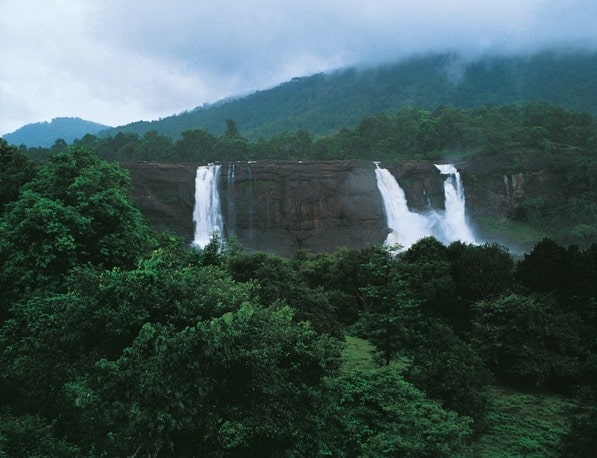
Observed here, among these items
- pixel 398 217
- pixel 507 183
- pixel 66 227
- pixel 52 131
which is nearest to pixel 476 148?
pixel 507 183

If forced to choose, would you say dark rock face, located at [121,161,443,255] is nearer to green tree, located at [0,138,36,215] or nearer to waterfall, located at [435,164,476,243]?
waterfall, located at [435,164,476,243]

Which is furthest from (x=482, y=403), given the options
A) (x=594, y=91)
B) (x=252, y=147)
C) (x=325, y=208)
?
(x=594, y=91)

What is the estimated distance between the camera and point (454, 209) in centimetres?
4903

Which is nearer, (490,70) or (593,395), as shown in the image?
(593,395)

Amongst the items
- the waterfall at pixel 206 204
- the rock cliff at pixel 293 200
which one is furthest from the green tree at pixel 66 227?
the rock cliff at pixel 293 200

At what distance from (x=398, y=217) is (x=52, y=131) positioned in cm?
15307

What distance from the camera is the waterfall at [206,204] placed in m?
43.7

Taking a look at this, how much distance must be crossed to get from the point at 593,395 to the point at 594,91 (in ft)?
351

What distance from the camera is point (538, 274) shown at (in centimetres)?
1842

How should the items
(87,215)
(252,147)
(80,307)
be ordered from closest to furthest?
1. (80,307)
2. (87,215)
3. (252,147)

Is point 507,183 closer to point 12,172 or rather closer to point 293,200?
point 293,200

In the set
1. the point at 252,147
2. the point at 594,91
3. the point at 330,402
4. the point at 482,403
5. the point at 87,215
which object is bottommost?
the point at 482,403

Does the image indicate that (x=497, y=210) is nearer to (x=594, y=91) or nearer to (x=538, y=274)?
(x=538, y=274)

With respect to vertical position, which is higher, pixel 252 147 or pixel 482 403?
pixel 252 147
